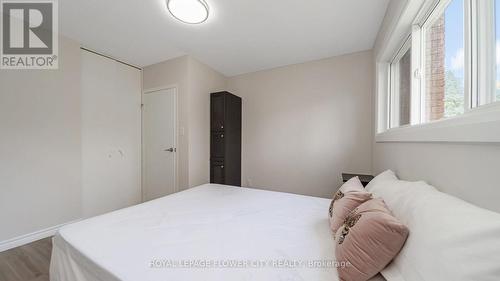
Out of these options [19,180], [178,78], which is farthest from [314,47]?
[19,180]

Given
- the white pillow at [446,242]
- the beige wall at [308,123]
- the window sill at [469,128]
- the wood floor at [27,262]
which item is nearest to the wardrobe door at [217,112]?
the beige wall at [308,123]

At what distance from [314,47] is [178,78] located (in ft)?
6.92

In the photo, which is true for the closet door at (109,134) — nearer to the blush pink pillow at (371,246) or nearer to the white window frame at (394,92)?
the blush pink pillow at (371,246)

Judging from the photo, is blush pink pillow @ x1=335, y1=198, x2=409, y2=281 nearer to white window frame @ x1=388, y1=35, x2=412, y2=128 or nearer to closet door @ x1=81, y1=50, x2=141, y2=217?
white window frame @ x1=388, y1=35, x2=412, y2=128

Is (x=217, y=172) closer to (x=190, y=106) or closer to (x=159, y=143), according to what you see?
(x=159, y=143)

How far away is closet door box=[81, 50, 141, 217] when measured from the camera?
8.31 ft

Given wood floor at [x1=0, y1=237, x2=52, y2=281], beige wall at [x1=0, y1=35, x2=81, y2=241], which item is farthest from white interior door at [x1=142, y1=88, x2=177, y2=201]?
wood floor at [x1=0, y1=237, x2=52, y2=281]

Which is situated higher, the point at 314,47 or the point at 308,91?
the point at 314,47

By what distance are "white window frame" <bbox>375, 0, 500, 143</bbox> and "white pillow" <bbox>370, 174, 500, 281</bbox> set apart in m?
0.26

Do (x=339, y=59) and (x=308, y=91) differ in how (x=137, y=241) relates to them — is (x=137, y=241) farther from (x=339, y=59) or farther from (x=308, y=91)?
(x=339, y=59)

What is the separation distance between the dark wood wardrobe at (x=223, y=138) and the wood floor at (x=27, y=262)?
2017 millimetres

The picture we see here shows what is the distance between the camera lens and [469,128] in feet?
2.19

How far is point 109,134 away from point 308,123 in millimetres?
3155

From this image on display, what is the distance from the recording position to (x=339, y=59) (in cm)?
272
